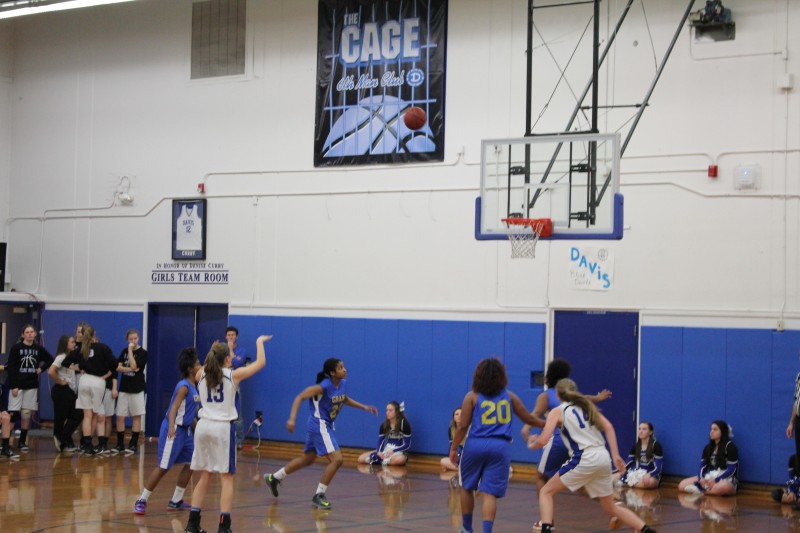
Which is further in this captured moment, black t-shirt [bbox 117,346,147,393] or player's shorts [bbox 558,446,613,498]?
black t-shirt [bbox 117,346,147,393]

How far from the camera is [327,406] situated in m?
11.7

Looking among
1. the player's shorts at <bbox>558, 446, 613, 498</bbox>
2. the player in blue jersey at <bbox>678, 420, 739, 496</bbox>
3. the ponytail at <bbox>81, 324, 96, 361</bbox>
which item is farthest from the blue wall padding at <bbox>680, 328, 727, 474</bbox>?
the ponytail at <bbox>81, 324, 96, 361</bbox>

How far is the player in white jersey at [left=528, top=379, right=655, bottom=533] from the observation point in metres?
9.16

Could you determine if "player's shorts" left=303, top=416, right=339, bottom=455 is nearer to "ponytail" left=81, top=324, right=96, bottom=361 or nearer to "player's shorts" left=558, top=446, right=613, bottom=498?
"player's shorts" left=558, top=446, right=613, bottom=498

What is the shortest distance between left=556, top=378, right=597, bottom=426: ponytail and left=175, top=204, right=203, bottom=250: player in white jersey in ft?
32.9

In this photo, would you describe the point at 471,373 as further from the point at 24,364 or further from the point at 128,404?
the point at 24,364

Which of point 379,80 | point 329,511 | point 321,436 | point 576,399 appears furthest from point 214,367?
point 379,80

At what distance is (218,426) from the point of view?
9312mm

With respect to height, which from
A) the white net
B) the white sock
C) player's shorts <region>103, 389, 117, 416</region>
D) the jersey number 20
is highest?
the white net

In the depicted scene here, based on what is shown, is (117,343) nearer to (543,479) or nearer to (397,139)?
(397,139)

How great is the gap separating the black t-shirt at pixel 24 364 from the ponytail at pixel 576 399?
9.60 meters

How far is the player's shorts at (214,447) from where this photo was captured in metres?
9.27

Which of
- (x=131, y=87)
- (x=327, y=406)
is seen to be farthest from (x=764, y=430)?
(x=131, y=87)

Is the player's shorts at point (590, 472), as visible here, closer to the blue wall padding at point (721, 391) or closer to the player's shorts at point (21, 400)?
the blue wall padding at point (721, 391)
